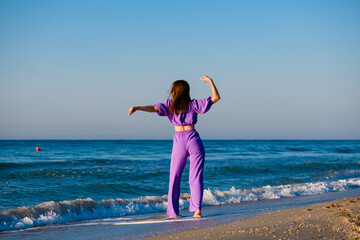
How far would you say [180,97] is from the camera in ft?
17.5

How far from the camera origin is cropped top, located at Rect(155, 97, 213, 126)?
5324 mm

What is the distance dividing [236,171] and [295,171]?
2511 millimetres

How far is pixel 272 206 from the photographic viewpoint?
7059 mm

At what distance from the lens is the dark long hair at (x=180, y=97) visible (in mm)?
5332

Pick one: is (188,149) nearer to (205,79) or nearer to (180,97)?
(180,97)

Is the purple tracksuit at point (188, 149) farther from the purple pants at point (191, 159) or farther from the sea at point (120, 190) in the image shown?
the sea at point (120, 190)

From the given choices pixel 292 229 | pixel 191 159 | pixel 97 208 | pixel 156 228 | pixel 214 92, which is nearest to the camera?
pixel 292 229

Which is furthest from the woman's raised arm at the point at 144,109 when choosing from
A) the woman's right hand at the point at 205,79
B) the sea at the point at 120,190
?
the sea at the point at 120,190

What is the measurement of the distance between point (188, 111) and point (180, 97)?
223mm

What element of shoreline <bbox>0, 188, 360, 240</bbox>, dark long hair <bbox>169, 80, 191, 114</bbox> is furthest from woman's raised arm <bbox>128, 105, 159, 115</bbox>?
shoreline <bbox>0, 188, 360, 240</bbox>

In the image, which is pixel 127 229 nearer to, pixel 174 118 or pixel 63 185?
pixel 174 118

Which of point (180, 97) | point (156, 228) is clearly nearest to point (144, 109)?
point (180, 97)

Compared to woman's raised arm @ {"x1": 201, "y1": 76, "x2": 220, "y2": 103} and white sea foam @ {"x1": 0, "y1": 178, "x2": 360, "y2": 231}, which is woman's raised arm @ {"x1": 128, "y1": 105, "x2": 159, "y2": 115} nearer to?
woman's raised arm @ {"x1": 201, "y1": 76, "x2": 220, "y2": 103}

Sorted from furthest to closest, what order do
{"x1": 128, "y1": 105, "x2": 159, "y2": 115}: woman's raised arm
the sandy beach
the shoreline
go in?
{"x1": 128, "y1": 105, "x2": 159, "y2": 115}: woman's raised arm < the shoreline < the sandy beach
